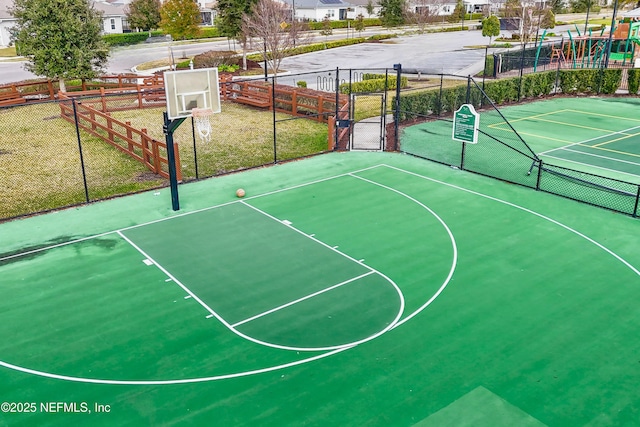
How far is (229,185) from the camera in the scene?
1872 centimetres

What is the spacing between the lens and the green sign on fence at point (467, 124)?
18.5 m

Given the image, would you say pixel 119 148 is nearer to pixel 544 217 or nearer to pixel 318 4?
pixel 544 217

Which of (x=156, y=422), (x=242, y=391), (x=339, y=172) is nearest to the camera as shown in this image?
(x=156, y=422)

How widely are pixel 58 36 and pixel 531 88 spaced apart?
26.3 metres

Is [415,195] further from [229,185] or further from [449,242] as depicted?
[229,185]

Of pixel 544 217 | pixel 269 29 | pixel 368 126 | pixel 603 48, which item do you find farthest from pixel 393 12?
pixel 544 217

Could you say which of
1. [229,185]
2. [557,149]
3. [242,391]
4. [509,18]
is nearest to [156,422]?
[242,391]

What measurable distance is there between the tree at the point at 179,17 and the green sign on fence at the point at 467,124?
118ft

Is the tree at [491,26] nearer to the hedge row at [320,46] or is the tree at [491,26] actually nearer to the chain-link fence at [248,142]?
the hedge row at [320,46]

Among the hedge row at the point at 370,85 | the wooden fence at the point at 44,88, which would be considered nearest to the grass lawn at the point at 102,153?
the wooden fence at the point at 44,88

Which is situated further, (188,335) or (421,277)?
(421,277)

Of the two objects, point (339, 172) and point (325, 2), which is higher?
point (325, 2)

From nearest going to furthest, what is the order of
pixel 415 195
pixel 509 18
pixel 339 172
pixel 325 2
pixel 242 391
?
pixel 242 391 → pixel 415 195 → pixel 339 172 → pixel 509 18 → pixel 325 2

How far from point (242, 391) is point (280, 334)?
1630 millimetres
